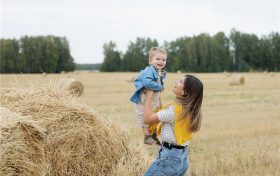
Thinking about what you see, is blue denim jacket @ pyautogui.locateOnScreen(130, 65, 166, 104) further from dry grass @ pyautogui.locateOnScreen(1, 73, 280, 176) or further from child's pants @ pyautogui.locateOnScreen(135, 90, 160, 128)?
dry grass @ pyautogui.locateOnScreen(1, 73, 280, 176)

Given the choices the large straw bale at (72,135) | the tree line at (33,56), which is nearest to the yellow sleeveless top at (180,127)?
the large straw bale at (72,135)

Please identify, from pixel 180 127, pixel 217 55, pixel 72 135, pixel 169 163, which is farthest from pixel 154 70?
pixel 217 55

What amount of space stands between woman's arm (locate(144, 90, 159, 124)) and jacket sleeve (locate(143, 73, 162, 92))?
53mm

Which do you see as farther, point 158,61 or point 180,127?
point 158,61

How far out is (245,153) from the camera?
7.28 metres

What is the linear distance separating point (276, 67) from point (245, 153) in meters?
65.6

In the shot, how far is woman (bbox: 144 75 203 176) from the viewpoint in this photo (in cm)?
420

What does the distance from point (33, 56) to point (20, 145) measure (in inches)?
2180

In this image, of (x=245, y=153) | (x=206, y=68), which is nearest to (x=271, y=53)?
(x=206, y=68)

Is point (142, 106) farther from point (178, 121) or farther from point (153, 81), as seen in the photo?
point (178, 121)

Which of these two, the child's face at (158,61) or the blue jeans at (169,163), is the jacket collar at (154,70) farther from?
the blue jeans at (169,163)

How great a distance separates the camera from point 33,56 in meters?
58.3

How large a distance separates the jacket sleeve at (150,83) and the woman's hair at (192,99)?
27 cm

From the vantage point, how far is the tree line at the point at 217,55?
7250 cm
